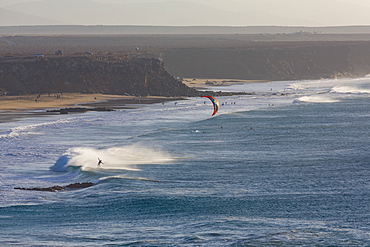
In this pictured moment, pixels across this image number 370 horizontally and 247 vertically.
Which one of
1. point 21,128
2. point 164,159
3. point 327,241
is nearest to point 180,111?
point 21,128

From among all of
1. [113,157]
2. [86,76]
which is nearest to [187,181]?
[113,157]

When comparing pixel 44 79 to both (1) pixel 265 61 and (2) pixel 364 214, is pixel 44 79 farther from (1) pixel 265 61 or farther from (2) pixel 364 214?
(1) pixel 265 61

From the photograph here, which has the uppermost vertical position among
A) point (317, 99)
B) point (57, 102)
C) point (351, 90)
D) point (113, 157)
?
point (351, 90)

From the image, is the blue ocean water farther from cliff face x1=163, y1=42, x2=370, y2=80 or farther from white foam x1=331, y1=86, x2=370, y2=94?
cliff face x1=163, y1=42, x2=370, y2=80

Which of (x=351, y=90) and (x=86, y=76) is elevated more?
(x=351, y=90)

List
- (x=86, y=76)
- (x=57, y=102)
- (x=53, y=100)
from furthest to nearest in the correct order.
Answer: (x=86, y=76) → (x=53, y=100) → (x=57, y=102)

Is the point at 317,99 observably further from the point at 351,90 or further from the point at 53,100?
the point at 53,100

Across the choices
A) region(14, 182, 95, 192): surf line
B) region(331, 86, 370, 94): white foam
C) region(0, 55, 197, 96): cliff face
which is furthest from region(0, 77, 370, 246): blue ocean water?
region(331, 86, 370, 94): white foam
